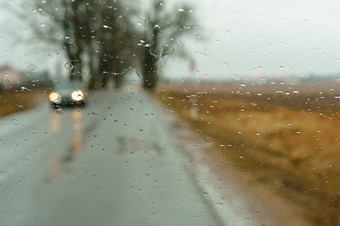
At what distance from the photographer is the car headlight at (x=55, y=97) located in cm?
465

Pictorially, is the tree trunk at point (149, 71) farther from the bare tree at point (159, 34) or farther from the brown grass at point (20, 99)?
the brown grass at point (20, 99)

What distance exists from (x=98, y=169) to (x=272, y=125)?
271 cm

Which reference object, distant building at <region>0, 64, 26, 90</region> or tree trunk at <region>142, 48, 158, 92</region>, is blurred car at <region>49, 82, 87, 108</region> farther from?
tree trunk at <region>142, 48, 158, 92</region>

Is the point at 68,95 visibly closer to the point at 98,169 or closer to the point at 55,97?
the point at 55,97

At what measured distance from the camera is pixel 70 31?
4.41m

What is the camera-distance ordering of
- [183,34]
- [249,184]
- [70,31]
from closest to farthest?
[70,31] < [183,34] < [249,184]

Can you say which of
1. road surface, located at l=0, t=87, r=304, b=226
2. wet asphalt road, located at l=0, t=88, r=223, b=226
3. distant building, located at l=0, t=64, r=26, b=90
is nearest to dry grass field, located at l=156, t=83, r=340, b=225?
A: road surface, located at l=0, t=87, r=304, b=226

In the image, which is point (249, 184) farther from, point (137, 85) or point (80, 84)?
point (80, 84)

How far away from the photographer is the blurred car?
177 inches

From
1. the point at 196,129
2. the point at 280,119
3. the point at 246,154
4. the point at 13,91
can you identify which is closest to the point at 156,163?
the point at 196,129

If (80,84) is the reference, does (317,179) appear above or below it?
below

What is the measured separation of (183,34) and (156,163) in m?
2.52

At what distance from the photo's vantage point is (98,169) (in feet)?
18.6

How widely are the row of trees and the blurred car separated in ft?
0.38
